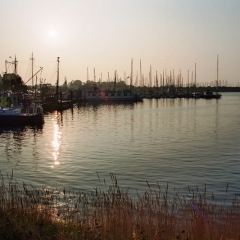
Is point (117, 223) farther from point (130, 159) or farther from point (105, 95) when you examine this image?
point (105, 95)

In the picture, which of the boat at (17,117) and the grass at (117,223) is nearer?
the grass at (117,223)

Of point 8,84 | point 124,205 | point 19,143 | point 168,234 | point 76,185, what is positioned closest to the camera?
point 168,234

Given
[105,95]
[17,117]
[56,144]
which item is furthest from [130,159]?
[105,95]

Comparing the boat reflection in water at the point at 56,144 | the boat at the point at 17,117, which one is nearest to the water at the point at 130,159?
the boat reflection in water at the point at 56,144

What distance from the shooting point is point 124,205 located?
42.4 ft

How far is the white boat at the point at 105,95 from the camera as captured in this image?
152 meters

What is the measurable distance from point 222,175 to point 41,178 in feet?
35.4

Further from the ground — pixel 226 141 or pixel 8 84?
pixel 8 84

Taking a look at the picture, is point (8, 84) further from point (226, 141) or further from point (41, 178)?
point (41, 178)

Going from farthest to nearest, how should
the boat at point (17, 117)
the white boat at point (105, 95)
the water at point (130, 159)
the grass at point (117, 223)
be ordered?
1. the white boat at point (105, 95)
2. the boat at point (17, 117)
3. the water at point (130, 159)
4. the grass at point (117, 223)

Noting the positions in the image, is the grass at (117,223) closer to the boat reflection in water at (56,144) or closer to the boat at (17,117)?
the boat reflection in water at (56,144)

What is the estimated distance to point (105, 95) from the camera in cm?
15462

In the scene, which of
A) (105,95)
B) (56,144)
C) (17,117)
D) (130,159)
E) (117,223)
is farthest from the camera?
(105,95)

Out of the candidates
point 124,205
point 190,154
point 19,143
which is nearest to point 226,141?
point 190,154
